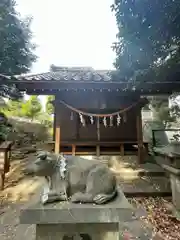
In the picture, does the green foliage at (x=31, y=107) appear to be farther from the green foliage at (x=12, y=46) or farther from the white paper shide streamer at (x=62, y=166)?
the white paper shide streamer at (x=62, y=166)

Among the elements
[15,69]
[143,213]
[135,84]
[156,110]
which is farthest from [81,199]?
[156,110]

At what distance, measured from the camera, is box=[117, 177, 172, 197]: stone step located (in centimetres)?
421

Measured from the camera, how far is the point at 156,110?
51.6 ft

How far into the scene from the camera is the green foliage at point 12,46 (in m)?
8.43

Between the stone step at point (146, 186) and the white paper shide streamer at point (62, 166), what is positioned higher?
the white paper shide streamer at point (62, 166)

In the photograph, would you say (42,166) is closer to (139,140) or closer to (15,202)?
(15,202)

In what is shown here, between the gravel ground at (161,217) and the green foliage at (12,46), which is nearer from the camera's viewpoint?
the gravel ground at (161,217)

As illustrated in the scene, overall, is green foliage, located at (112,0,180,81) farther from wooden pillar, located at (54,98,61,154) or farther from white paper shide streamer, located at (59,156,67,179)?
wooden pillar, located at (54,98,61,154)

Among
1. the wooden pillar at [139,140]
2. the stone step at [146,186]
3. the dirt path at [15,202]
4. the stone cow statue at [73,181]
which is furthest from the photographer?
the wooden pillar at [139,140]

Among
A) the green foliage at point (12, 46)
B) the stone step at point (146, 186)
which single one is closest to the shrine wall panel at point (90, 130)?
the stone step at point (146, 186)

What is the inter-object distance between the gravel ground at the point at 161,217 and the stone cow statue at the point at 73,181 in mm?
1861

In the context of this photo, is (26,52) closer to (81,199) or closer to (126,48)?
(126,48)

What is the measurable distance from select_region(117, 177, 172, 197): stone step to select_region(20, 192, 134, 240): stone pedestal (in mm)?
2865

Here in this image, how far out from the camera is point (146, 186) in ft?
15.3
